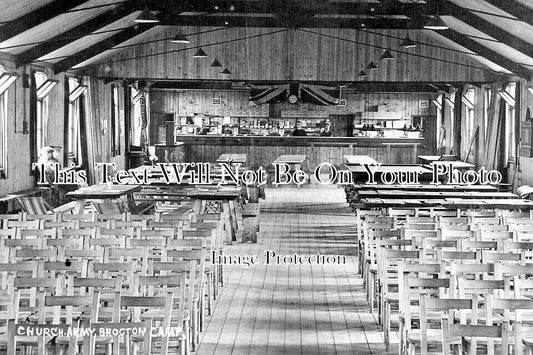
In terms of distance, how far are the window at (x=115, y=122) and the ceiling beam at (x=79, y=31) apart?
21.4 feet

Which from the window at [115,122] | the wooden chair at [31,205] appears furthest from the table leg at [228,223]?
the window at [115,122]

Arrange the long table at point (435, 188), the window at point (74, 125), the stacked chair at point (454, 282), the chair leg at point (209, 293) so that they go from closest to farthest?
the stacked chair at point (454, 282)
the chair leg at point (209, 293)
the long table at point (435, 188)
the window at point (74, 125)

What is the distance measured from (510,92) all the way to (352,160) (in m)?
4.91

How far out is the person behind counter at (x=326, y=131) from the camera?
26906 millimetres

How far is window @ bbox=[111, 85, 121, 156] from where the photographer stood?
20.9m

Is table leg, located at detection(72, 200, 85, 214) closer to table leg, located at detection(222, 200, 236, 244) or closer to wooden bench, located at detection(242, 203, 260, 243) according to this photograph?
table leg, located at detection(222, 200, 236, 244)

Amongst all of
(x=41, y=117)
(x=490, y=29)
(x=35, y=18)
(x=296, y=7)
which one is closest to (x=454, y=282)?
(x=35, y=18)

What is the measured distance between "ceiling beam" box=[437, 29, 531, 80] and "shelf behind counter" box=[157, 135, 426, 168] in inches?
347

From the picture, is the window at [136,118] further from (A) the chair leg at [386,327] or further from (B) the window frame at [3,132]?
(A) the chair leg at [386,327]

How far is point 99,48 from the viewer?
16547mm

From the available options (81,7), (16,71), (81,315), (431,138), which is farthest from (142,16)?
(431,138)

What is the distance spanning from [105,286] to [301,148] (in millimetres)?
20685

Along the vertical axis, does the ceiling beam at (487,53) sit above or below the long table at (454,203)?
above

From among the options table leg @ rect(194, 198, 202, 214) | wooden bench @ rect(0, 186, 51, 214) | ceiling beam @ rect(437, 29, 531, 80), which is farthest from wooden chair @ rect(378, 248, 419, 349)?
ceiling beam @ rect(437, 29, 531, 80)
